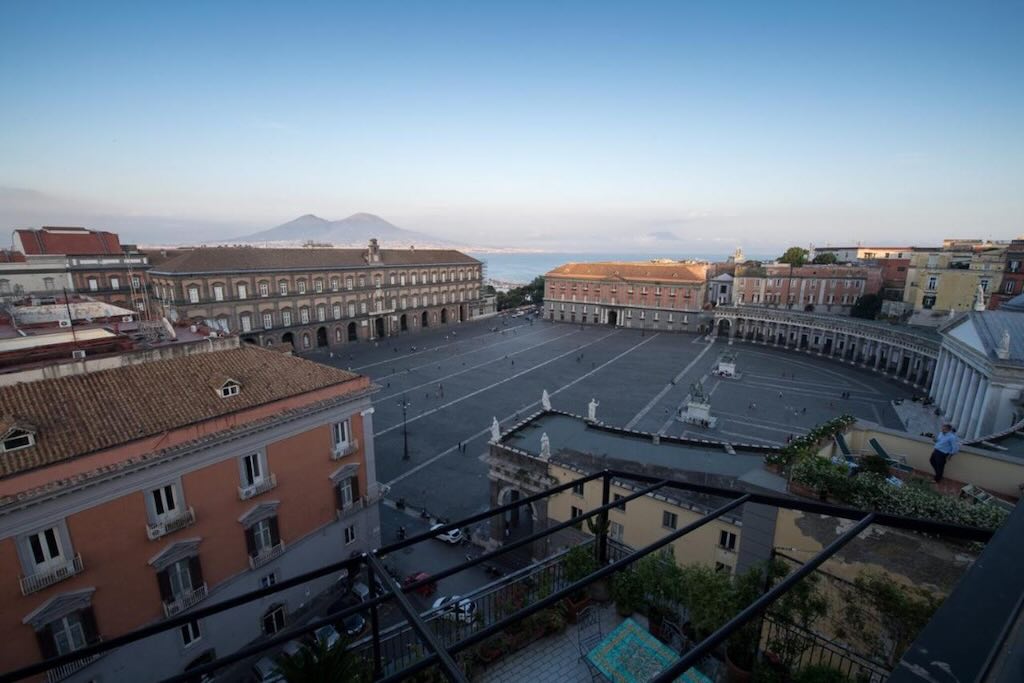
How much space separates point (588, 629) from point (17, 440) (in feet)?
46.3

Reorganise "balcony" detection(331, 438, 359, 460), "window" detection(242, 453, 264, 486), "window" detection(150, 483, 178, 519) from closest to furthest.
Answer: "window" detection(150, 483, 178, 519)
"window" detection(242, 453, 264, 486)
"balcony" detection(331, 438, 359, 460)

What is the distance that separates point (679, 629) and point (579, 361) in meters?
42.7

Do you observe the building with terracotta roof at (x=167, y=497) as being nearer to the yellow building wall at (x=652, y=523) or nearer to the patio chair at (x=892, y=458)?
the yellow building wall at (x=652, y=523)

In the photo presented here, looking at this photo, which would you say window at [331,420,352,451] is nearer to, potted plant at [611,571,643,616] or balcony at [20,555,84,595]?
balcony at [20,555,84,595]

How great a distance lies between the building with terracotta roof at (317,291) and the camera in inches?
1980

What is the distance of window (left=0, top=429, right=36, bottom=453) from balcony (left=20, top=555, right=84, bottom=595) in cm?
302

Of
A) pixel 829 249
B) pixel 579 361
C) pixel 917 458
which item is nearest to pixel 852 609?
pixel 917 458

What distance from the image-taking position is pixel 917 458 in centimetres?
1451

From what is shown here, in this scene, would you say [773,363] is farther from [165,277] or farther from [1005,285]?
[165,277]

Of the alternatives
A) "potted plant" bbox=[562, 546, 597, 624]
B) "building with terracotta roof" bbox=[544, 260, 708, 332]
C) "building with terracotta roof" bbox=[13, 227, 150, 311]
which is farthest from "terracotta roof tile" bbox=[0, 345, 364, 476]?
"building with terracotta roof" bbox=[544, 260, 708, 332]

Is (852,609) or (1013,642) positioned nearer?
(1013,642)

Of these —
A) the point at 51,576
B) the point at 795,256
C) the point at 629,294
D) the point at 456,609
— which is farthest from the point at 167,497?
the point at 795,256

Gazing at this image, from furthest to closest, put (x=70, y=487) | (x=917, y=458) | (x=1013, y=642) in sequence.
→ (x=917, y=458)
(x=70, y=487)
(x=1013, y=642)

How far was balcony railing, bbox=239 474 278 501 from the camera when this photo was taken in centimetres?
1564
